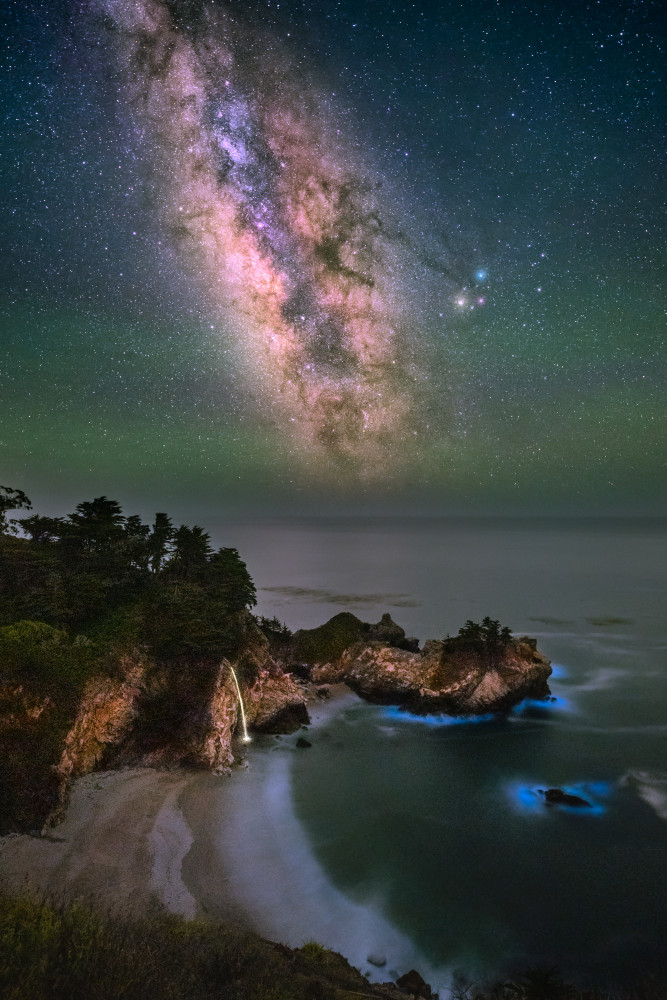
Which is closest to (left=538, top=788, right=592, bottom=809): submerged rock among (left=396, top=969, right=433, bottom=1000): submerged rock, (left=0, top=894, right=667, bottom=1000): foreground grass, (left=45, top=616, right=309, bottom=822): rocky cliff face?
(left=0, top=894, right=667, bottom=1000): foreground grass

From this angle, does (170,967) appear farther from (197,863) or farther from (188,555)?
(188,555)

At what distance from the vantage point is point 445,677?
3469cm

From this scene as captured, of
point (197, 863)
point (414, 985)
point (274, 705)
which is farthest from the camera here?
point (274, 705)

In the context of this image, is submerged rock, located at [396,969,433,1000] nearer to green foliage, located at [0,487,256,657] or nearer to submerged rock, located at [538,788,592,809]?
submerged rock, located at [538,788,592,809]

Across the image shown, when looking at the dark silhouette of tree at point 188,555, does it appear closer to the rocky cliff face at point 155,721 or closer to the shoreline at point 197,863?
the rocky cliff face at point 155,721

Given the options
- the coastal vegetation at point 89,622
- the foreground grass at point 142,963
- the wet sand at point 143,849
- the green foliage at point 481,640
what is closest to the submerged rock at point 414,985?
the foreground grass at point 142,963

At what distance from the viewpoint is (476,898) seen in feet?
59.5

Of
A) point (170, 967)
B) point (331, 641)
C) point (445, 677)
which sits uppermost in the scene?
point (331, 641)

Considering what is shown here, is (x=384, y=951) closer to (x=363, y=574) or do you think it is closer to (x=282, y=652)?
(x=282, y=652)

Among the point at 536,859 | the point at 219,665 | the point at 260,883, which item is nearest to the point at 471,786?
the point at 536,859

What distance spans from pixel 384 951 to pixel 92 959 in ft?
33.0

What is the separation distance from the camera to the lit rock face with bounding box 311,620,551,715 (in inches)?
1335

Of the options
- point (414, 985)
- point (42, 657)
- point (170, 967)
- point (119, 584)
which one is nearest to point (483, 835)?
point (414, 985)

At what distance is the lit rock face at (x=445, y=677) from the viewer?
33.9 m
